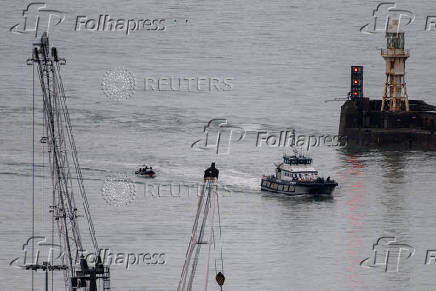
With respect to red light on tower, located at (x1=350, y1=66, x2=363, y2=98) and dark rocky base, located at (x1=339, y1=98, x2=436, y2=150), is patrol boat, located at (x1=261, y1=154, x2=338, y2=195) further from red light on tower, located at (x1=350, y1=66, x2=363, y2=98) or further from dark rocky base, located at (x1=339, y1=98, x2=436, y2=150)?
red light on tower, located at (x1=350, y1=66, x2=363, y2=98)

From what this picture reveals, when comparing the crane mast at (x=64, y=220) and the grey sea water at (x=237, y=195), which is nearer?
the crane mast at (x=64, y=220)

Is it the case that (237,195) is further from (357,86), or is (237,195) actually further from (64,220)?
(357,86)

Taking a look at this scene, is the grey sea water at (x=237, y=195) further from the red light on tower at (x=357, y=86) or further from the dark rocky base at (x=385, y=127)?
the red light on tower at (x=357, y=86)

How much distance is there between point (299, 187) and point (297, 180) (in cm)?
96

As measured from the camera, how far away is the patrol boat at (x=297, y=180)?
126438mm

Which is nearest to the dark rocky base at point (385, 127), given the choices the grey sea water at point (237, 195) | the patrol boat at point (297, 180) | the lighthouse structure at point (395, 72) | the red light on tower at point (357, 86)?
the red light on tower at point (357, 86)

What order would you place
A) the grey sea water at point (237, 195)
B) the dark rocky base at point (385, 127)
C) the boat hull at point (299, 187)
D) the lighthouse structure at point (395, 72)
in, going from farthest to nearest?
the lighthouse structure at point (395, 72) < the dark rocky base at point (385, 127) < the boat hull at point (299, 187) < the grey sea water at point (237, 195)

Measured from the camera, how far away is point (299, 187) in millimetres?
126500

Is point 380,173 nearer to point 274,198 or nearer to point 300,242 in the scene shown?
point 274,198

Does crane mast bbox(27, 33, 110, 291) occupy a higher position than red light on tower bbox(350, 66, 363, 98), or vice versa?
red light on tower bbox(350, 66, 363, 98)

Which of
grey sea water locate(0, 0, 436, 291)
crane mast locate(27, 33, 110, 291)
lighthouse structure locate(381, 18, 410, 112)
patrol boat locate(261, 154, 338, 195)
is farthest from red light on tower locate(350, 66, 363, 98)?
crane mast locate(27, 33, 110, 291)

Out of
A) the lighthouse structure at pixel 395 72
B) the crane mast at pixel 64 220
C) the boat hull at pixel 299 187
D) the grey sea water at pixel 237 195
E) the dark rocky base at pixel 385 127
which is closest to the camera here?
the crane mast at pixel 64 220

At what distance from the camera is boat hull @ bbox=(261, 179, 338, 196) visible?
126375 mm

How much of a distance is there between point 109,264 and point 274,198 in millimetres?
27212
